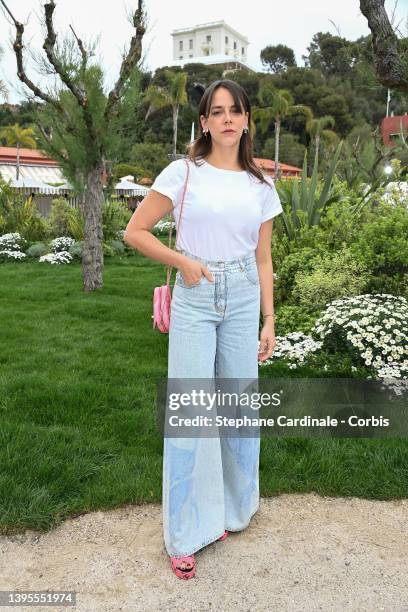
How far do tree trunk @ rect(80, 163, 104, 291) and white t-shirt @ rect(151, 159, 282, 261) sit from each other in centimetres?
657

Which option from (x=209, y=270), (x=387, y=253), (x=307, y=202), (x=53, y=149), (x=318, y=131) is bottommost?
(x=387, y=253)

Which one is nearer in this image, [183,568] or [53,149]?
[183,568]

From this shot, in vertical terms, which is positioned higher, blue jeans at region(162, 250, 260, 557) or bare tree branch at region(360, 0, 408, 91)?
bare tree branch at region(360, 0, 408, 91)

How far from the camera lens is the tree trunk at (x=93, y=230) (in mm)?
8583

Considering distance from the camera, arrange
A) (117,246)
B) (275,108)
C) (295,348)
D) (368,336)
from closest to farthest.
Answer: (368,336)
(295,348)
(117,246)
(275,108)

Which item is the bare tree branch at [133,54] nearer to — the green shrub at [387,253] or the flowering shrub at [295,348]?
the green shrub at [387,253]

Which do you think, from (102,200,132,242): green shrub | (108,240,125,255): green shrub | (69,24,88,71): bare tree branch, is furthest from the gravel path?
(102,200,132,242): green shrub

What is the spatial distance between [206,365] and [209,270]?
1.30 ft

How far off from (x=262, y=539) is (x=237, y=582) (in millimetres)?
343

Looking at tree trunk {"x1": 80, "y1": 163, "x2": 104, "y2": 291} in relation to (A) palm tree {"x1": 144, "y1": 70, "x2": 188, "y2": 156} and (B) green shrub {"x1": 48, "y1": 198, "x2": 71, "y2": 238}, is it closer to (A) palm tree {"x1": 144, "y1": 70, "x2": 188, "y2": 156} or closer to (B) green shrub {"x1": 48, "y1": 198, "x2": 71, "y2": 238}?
(B) green shrub {"x1": 48, "y1": 198, "x2": 71, "y2": 238}

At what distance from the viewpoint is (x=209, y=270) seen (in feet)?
7.36

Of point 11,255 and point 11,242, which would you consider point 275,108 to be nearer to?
point 11,242

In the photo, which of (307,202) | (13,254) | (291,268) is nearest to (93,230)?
(307,202)

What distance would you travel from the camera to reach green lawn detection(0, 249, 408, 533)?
2.93m
